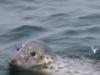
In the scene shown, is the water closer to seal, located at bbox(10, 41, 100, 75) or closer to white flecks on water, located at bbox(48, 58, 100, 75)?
white flecks on water, located at bbox(48, 58, 100, 75)

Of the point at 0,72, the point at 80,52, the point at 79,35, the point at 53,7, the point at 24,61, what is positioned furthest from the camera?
the point at 53,7

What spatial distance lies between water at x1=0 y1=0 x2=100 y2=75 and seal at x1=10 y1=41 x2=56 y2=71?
0.33 metres

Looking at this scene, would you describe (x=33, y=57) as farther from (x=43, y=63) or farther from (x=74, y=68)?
(x=74, y=68)

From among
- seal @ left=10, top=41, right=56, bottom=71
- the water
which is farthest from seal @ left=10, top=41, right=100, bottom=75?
the water

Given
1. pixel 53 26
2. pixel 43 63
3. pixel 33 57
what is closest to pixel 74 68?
pixel 43 63

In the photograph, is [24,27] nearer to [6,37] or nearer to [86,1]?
[6,37]

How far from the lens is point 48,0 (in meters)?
13.3

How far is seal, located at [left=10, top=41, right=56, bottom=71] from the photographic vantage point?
7.44 m

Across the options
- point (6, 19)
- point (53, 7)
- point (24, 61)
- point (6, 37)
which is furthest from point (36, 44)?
point (53, 7)

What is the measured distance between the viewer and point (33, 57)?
25.1ft

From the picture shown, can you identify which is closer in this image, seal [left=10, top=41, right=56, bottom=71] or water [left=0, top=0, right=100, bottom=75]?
seal [left=10, top=41, right=56, bottom=71]

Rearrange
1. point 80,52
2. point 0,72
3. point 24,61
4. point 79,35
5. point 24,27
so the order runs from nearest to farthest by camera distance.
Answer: point 24,61, point 0,72, point 80,52, point 79,35, point 24,27

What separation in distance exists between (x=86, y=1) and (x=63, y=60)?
5114 mm

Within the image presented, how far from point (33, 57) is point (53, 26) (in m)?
3.38
